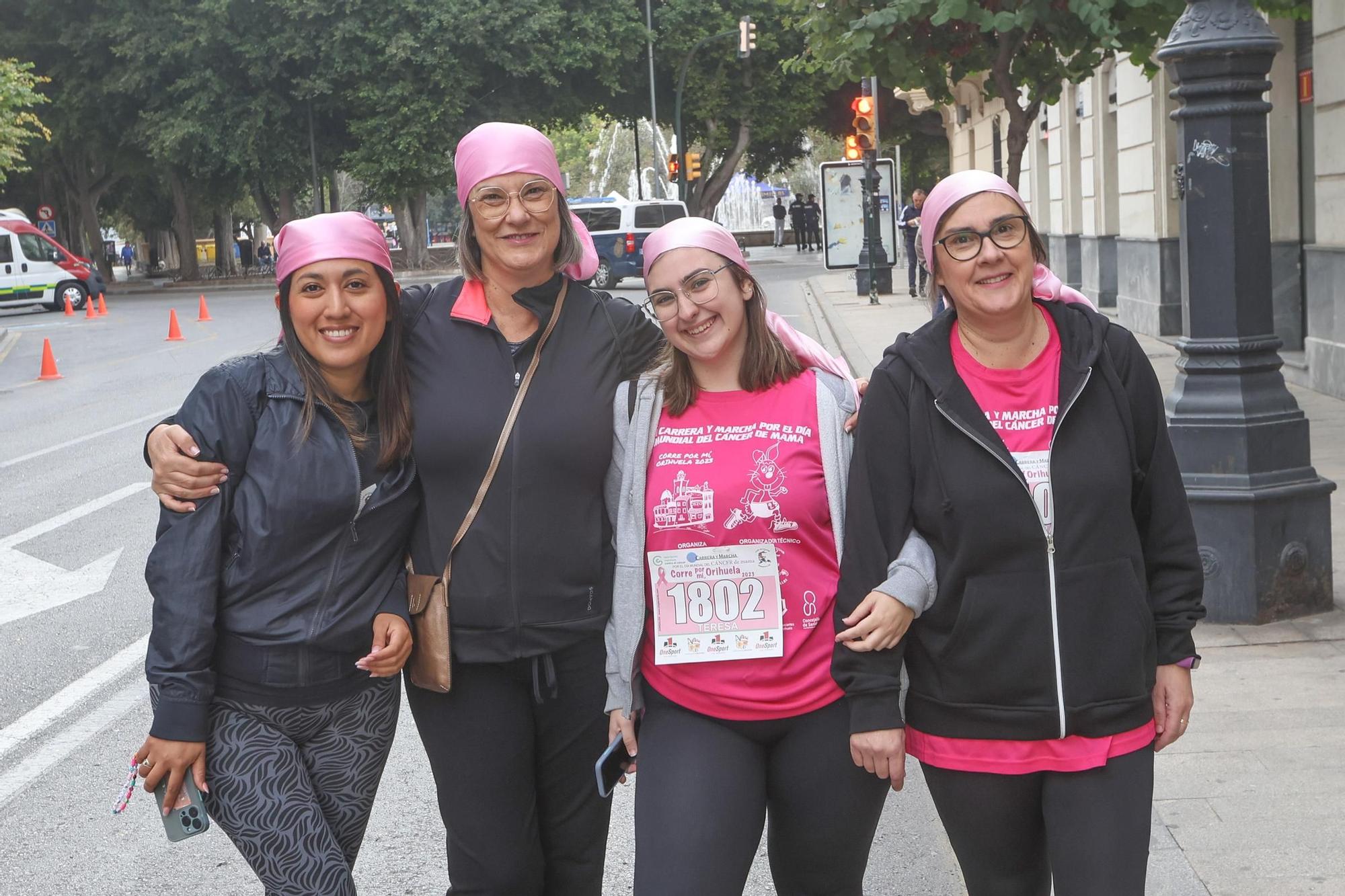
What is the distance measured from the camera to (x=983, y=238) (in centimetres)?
279

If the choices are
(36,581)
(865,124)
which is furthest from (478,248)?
(865,124)

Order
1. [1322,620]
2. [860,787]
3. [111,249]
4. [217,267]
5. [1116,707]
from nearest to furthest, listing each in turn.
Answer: [1116,707], [860,787], [1322,620], [217,267], [111,249]

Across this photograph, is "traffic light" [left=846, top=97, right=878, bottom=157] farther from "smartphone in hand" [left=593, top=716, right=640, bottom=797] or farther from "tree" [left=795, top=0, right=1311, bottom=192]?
"smartphone in hand" [left=593, top=716, right=640, bottom=797]

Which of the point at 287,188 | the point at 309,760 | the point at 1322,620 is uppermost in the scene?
the point at 287,188

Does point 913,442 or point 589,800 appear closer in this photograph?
point 913,442

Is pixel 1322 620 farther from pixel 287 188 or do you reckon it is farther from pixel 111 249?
pixel 111 249

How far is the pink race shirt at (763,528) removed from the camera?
2.94m

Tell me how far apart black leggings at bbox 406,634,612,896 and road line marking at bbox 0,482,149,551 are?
22.9 ft

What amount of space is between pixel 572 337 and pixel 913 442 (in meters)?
0.85

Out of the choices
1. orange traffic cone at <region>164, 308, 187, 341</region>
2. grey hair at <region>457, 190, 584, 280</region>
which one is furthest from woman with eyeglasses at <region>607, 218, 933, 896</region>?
Result: orange traffic cone at <region>164, 308, 187, 341</region>

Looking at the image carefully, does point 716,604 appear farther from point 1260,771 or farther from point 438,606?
point 1260,771

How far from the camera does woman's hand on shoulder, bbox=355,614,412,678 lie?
304cm

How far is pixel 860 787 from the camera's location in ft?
9.66

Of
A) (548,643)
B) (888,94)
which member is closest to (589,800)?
(548,643)
